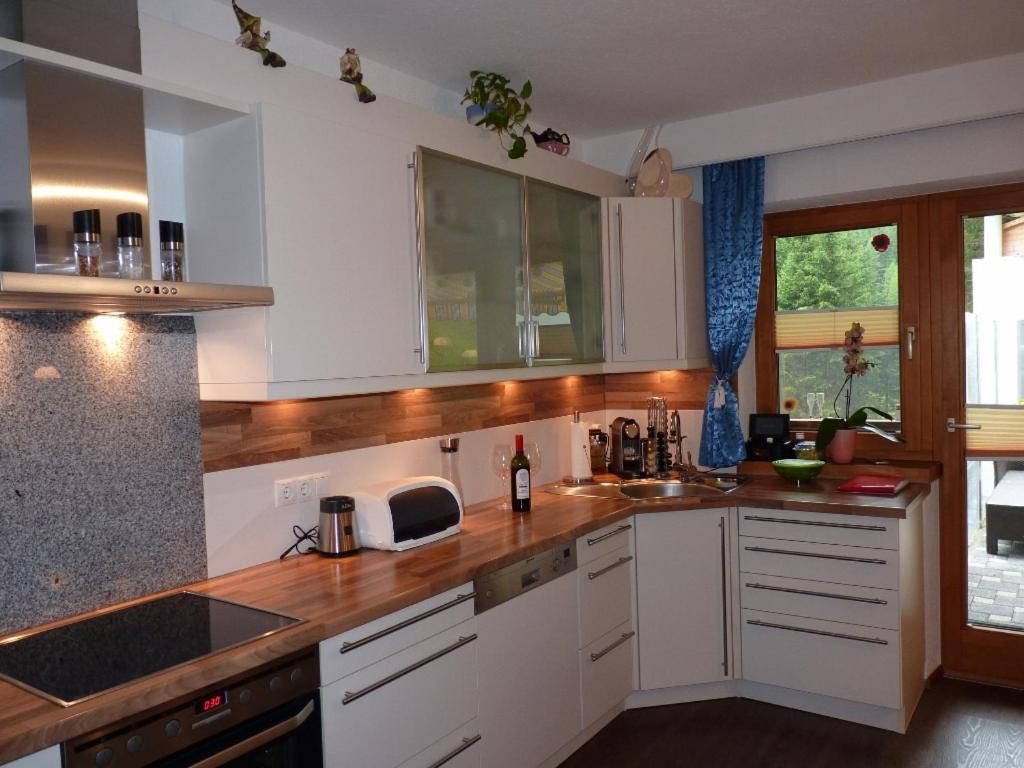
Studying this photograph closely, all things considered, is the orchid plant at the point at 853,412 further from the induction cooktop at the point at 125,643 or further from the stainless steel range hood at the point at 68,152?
the stainless steel range hood at the point at 68,152

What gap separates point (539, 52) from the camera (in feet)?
9.67

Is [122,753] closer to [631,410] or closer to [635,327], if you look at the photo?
[635,327]

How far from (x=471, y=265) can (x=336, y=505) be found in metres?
0.95

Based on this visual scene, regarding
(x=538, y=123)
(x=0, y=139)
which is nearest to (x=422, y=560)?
(x=0, y=139)

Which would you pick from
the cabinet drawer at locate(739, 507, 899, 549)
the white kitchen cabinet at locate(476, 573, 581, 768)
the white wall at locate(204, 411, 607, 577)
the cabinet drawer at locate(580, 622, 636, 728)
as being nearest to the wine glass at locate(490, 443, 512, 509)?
the white wall at locate(204, 411, 607, 577)

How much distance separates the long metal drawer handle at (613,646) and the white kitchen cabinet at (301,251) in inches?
54.1

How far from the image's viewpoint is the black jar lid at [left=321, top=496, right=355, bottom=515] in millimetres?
2578

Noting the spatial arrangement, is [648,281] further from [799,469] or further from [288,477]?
[288,477]

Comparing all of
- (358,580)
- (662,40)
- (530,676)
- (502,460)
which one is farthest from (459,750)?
(662,40)

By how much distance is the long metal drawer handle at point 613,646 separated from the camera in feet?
10.1

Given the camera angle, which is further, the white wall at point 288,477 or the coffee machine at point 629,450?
the coffee machine at point 629,450

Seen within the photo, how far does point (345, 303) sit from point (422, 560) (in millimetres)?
809

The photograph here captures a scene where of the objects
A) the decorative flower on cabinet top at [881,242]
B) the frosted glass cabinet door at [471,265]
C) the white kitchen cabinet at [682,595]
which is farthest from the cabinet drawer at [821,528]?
the decorative flower on cabinet top at [881,242]

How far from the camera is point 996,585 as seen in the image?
3633 millimetres
